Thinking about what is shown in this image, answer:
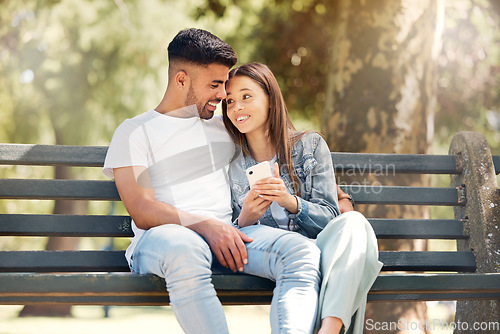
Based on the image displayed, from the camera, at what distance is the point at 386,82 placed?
5066 mm

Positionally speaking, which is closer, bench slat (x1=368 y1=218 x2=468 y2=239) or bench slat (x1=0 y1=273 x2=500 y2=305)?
bench slat (x1=0 y1=273 x2=500 y2=305)

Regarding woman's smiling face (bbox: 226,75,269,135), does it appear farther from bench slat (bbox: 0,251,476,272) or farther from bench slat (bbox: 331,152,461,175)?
bench slat (bbox: 0,251,476,272)

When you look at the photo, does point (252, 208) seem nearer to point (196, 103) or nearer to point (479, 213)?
point (196, 103)

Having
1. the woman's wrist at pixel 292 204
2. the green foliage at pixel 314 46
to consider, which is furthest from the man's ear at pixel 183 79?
the green foliage at pixel 314 46

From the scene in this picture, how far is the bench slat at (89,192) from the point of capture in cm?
315

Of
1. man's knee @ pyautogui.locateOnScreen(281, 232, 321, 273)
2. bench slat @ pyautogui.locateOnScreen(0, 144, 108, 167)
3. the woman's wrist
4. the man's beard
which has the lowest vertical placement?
man's knee @ pyautogui.locateOnScreen(281, 232, 321, 273)

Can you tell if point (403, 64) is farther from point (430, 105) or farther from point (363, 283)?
point (363, 283)

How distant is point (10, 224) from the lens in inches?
121

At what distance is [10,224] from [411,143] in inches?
132

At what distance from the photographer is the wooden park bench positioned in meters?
2.54

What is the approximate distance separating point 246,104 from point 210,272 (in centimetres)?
113

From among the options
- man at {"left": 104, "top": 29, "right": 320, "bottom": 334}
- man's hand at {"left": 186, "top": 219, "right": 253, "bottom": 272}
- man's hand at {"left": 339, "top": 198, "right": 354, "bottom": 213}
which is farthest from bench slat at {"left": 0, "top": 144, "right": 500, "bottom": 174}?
man's hand at {"left": 186, "top": 219, "right": 253, "bottom": 272}

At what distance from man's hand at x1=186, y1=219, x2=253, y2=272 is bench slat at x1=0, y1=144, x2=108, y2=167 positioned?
3.07 feet

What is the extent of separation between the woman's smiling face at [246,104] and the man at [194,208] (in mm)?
84
